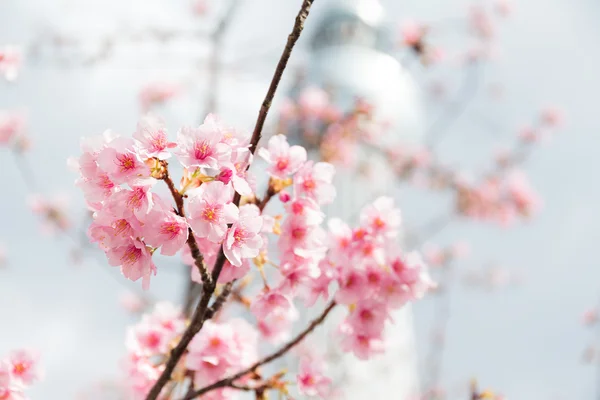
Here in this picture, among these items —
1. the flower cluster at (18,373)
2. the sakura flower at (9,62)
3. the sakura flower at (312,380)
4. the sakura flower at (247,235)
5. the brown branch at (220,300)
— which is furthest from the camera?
the sakura flower at (9,62)

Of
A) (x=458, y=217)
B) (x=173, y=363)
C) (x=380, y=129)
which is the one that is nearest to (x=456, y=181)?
(x=458, y=217)

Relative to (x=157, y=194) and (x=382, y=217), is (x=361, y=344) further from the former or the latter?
(x=157, y=194)

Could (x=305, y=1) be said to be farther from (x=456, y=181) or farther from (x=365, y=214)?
(x=456, y=181)

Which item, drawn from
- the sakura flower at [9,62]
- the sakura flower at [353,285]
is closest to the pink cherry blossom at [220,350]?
the sakura flower at [353,285]

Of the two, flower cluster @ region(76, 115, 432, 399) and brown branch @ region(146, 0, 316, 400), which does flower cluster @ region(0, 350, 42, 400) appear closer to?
flower cluster @ region(76, 115, 432, 399)

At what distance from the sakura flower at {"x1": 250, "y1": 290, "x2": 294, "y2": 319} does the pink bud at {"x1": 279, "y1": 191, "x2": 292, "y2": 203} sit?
0.29 metres

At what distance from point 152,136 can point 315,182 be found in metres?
0.55

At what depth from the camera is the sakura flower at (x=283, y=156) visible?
1474 millimetres

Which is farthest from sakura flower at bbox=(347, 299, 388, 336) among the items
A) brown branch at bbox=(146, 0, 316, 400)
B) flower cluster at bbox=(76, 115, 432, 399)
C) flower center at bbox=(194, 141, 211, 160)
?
flower center at bbox=(194, 141, 211, 160)

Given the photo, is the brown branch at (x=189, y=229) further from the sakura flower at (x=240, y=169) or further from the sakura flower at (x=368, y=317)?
the sakura flower at (x=368, y=317)

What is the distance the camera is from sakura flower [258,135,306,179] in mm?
1474

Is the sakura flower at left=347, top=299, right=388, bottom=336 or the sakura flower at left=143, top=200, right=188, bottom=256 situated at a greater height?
the sakura flower at left=347, top=299, right=388, bottom=336

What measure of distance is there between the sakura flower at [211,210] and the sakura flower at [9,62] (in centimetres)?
144

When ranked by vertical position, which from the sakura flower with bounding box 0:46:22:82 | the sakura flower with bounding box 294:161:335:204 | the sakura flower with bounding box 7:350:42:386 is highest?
the sakura flower with bounding box 0:46:22:82
